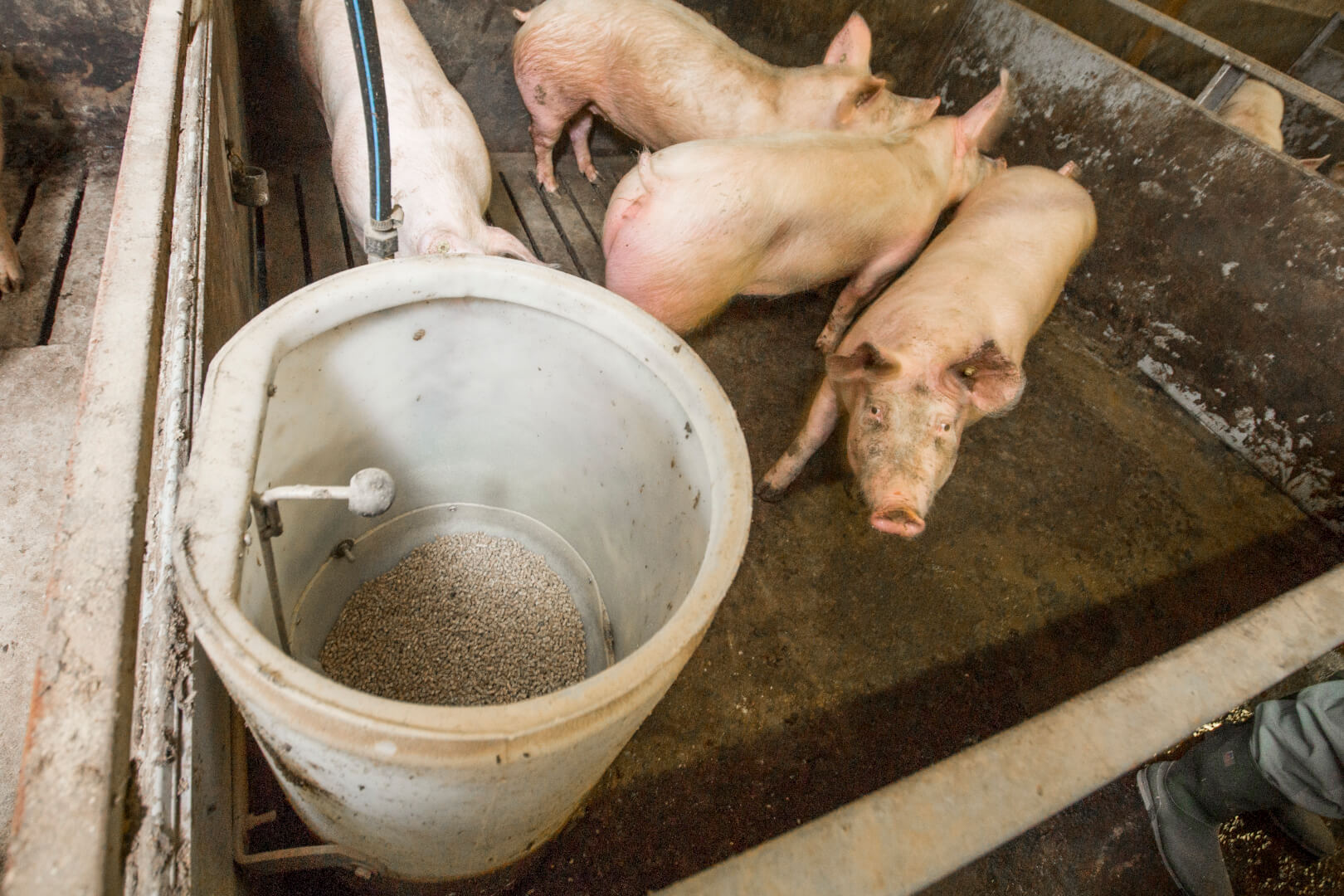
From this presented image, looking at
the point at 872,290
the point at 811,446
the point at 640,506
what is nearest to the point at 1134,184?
the point at 872,290

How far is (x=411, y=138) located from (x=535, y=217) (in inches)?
33.7

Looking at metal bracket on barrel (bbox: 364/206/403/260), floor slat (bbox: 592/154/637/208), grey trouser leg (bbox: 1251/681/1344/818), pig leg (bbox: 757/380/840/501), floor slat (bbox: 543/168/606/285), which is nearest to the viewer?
metal bracket on barrel (bbox: 364/206/403/260)

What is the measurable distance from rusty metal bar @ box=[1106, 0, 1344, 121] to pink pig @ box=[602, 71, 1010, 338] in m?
1.41

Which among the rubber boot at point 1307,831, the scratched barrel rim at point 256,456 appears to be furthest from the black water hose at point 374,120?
the rubber boot at point 1307,831

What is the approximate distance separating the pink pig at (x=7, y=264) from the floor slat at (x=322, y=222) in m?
0.82

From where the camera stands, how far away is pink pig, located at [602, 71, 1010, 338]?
2049 millimetres

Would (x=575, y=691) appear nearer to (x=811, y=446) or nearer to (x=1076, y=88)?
(x=811, y=446)

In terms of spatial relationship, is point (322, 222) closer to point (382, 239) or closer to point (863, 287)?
point (382, 239)

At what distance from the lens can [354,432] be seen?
1426 millimetres

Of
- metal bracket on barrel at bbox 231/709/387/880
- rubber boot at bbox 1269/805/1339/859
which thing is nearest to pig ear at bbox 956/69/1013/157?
rubber boot at bbox 1269/805/1339/859

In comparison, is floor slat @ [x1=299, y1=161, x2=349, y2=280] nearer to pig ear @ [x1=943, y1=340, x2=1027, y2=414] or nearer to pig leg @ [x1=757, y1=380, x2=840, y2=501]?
pig leg @ [x1=757, y1=380, x2=840, y2=501]

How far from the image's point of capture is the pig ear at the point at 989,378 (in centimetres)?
171

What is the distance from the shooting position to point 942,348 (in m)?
1.91

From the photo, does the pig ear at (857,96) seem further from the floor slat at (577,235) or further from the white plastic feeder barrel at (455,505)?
the white plastic feeder barrel at (455,505)
